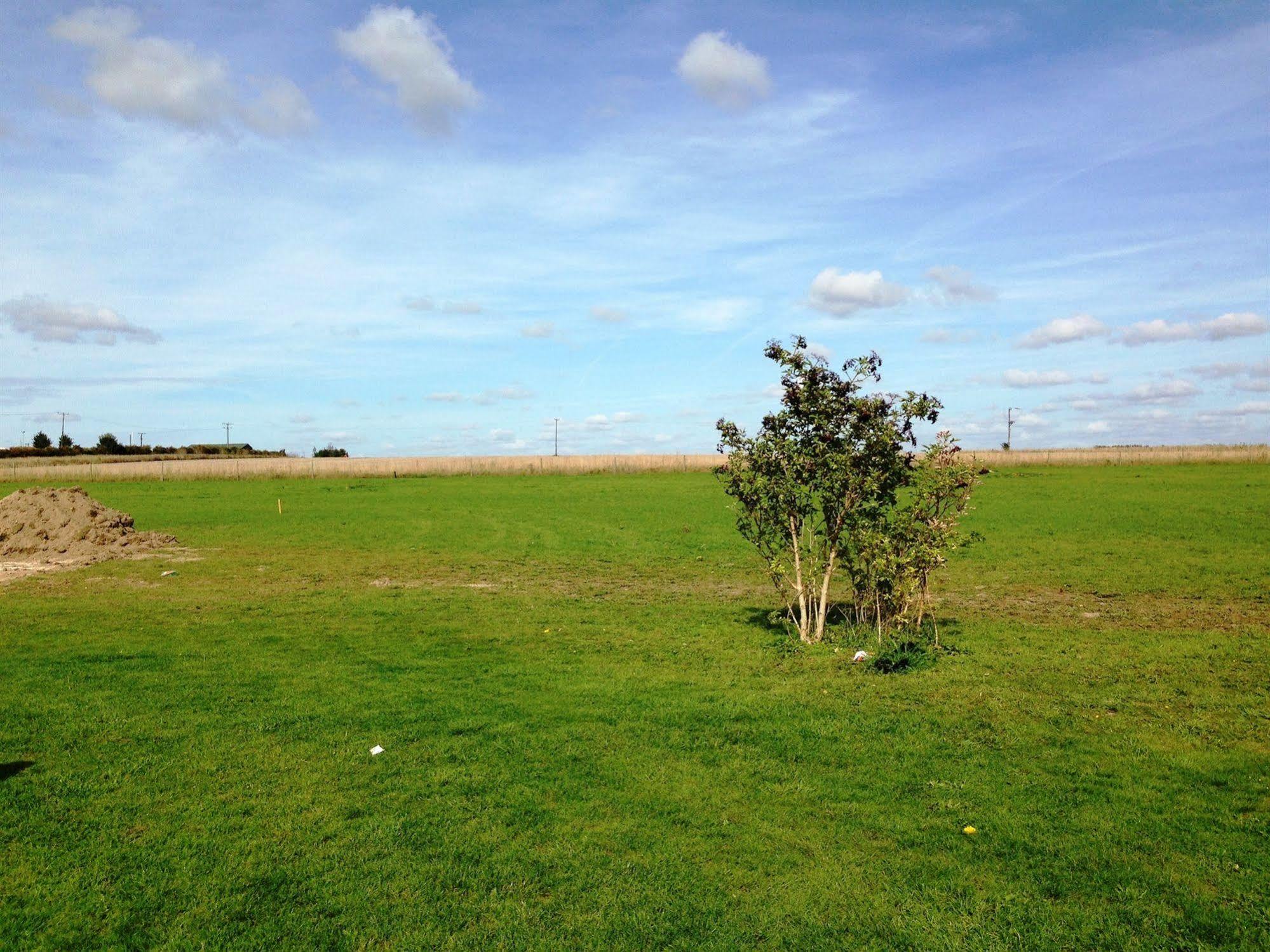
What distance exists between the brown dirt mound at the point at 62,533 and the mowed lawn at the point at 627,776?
734 centimetres

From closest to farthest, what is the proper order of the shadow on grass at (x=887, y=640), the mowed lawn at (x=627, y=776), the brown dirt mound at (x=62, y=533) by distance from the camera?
the mowed lawn at (x=627, y=776) < the shadow on grass at (x=887, y=640) < the brown dirt mound at (x=62, y=533)

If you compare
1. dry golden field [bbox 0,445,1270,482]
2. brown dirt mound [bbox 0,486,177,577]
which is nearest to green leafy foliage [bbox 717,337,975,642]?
brown dirt mound [bbox 0,486,177,577]

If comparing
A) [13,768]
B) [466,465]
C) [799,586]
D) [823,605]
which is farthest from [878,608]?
[466,465]

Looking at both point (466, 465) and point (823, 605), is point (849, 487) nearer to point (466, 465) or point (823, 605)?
point (823, 605)

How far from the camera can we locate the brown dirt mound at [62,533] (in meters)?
22.1

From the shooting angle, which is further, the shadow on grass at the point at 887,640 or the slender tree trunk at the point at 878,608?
the slender tree trunk at the point at 878,608

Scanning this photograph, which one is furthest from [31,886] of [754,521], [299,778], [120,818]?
[754,521]

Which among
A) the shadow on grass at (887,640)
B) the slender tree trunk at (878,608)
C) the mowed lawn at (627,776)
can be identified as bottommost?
the mowed lawn at (627,776)

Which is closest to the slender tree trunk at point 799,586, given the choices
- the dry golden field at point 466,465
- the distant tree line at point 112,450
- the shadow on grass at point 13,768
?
the shadow on grass at point 13,768

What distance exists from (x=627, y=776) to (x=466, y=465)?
64.9 metres

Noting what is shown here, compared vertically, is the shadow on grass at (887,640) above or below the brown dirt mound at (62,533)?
below

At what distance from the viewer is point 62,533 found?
23.2 m

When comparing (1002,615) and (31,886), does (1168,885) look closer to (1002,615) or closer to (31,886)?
(31,886)

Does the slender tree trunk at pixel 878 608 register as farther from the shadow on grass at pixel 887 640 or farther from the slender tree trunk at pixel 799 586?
the slender tree trunk at pixel 799 586
